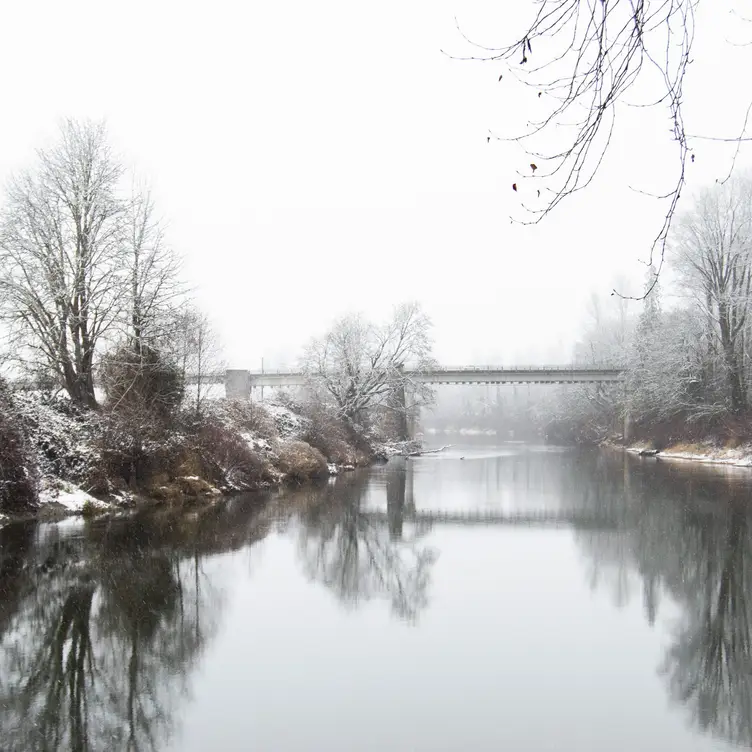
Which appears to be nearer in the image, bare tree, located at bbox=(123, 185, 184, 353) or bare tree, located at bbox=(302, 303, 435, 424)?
bare tree, located at bbox=(123, 185, 184, 353)

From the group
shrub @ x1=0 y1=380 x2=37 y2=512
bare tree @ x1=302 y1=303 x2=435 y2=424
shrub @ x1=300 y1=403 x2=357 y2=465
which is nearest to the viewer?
shrub @ x1=0 y1=380 x2=37 y2=512

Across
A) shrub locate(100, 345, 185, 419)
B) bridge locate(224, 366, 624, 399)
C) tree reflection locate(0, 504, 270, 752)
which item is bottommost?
tree reflection locate(0, 504, 270, 752)

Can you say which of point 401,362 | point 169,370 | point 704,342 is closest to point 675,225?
point 704,342

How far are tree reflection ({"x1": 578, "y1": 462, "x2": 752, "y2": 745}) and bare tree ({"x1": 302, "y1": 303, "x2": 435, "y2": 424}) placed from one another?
20873 millimetres

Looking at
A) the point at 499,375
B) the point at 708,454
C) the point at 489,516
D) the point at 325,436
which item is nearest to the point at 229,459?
the point at 325,436

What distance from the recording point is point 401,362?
4494 centimetres

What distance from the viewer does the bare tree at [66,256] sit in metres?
22.9

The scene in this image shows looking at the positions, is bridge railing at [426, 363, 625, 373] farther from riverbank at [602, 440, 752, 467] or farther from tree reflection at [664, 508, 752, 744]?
tree reflection at [664, 508, 752, 744]

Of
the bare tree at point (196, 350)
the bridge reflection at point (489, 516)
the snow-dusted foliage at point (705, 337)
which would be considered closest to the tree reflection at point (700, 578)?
the bridge reflection at point (489, 516)

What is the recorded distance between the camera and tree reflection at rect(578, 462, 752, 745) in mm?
7238

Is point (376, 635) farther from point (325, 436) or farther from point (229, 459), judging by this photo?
point (325, 436)

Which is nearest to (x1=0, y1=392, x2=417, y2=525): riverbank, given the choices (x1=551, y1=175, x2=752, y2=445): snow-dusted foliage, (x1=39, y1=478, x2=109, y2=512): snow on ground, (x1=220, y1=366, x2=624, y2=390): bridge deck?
(x1=39, y1=478, x2=109, y2=512): snow on ground

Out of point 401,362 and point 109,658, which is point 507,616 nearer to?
point 109,658

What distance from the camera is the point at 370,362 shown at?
4456 cm
